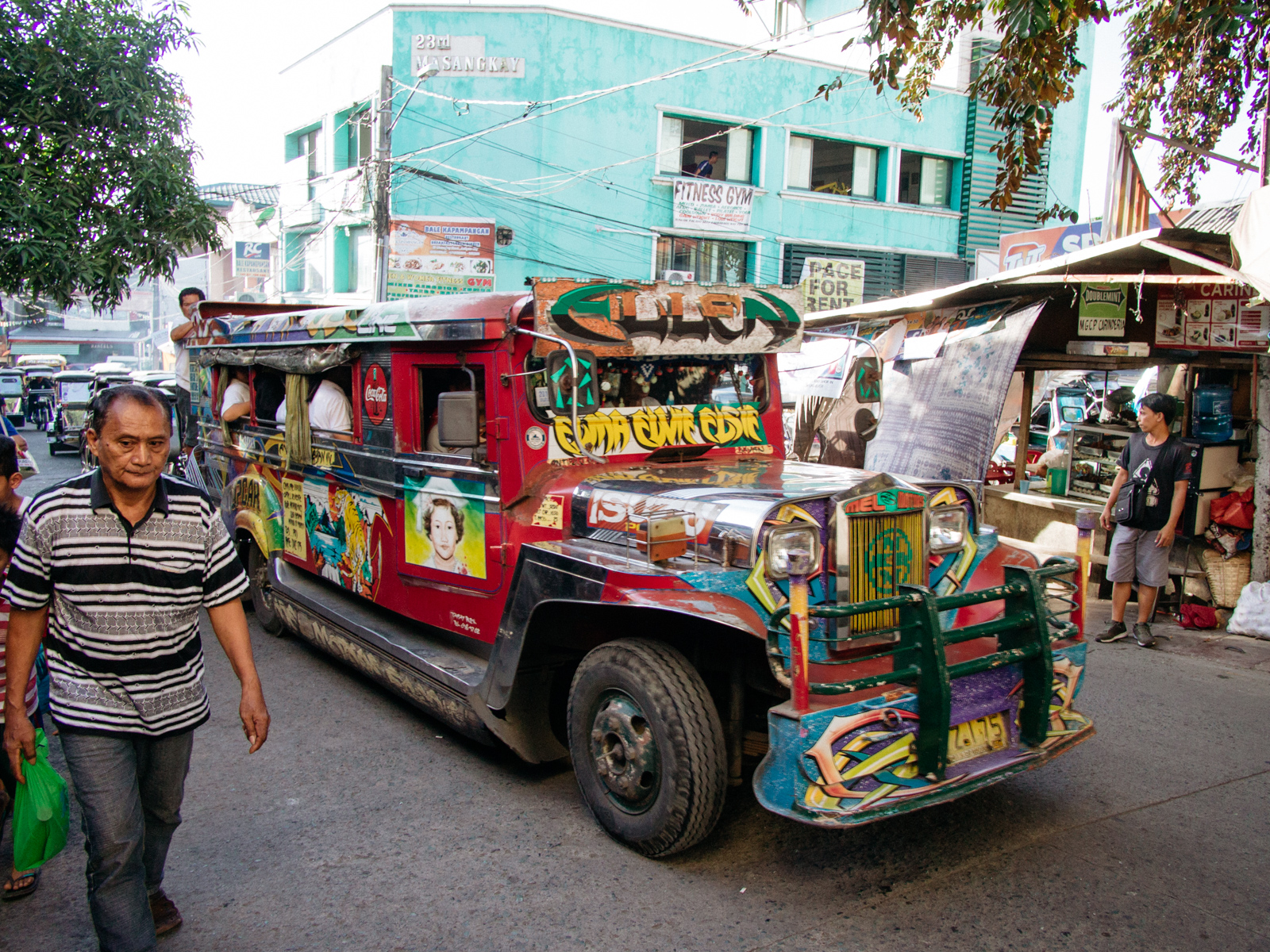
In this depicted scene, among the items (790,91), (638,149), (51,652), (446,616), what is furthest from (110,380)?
(51,652)

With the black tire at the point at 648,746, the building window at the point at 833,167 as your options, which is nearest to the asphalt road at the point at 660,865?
the black tire at the point at 648,746

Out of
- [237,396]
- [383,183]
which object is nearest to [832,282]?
[383,183]

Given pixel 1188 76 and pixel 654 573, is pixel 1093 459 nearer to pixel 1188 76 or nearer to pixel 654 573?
pixel 1188 76

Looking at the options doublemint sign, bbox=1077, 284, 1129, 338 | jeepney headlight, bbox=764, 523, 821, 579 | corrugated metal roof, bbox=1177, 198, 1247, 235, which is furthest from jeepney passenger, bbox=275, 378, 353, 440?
corrugated metal roof, bbox=1177, 198, 1247, 235

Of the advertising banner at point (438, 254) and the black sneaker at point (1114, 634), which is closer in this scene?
the black sneaker at point (1114, 634)

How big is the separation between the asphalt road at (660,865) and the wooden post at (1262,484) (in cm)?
288

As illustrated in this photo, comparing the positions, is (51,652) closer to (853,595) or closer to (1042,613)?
(853,595)

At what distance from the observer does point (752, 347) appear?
190 inches

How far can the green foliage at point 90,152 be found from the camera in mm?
6637

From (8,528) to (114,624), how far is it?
0.88 meters

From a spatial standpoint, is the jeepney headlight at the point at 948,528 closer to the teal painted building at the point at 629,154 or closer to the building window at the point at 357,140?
the teal painted building at the point at 629,154

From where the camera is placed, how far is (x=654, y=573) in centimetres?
343

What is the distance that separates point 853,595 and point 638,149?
17.8 m

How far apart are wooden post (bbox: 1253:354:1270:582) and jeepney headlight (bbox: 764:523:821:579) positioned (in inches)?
216
